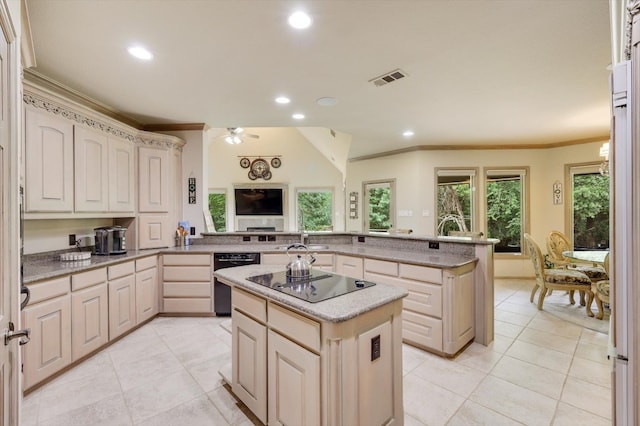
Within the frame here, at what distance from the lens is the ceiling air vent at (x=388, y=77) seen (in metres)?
2.63

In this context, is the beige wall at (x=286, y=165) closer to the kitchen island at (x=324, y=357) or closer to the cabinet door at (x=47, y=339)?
the cabinet door at (x=47, y=339)

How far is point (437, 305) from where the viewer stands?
8.72 ft

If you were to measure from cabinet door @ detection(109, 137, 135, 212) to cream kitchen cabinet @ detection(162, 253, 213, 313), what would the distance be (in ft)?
2.58

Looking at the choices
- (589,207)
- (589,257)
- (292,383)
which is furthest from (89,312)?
(589,207)

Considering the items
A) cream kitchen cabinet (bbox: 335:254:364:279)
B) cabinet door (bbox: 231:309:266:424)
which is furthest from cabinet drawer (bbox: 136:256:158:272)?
cream kitchen cabinet (bbox: 335:254:364:279)

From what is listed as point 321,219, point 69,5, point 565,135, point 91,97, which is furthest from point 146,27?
point 321,219

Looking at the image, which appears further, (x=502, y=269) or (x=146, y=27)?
(x=502, y=269)

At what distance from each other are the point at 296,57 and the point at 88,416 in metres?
2.96

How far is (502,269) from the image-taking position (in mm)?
5754

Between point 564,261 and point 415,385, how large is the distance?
12.0ft

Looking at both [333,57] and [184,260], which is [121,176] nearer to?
[184,260]

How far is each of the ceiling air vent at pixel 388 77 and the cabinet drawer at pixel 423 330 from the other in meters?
2.28

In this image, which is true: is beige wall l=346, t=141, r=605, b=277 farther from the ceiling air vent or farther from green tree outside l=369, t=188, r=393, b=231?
the ceiling air vent

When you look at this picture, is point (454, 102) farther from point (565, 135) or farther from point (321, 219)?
point (321, 219)
